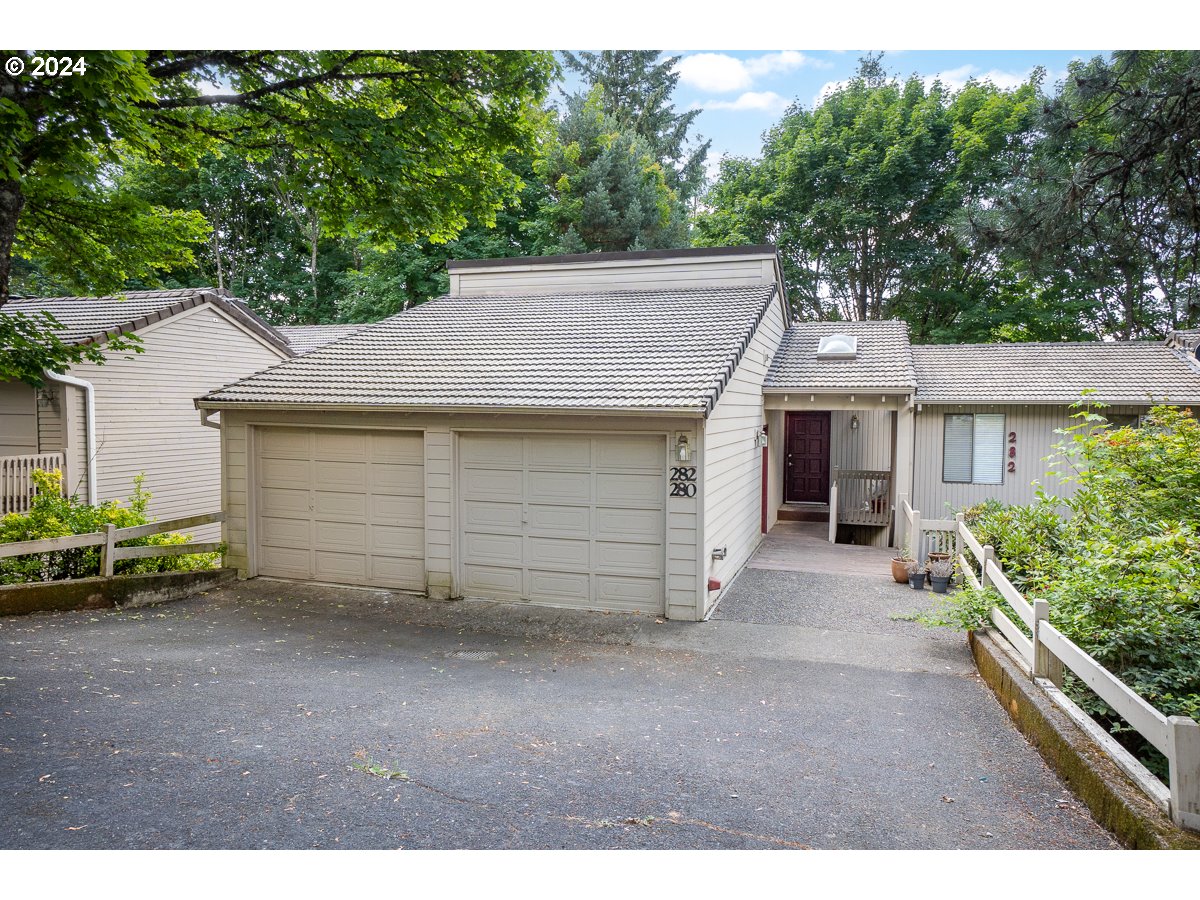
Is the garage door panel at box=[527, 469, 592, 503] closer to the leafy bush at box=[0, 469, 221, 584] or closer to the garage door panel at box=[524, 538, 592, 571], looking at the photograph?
the garage door panel at box=[524, 538, 592, 571]

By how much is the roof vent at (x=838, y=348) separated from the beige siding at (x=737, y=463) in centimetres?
88

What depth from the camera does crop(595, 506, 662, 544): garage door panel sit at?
809 cm

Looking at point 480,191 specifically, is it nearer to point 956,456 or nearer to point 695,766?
point 695,766

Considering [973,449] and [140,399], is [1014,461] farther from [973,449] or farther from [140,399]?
[140,399]

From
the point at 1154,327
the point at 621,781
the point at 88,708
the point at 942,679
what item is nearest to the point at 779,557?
the point at 942,679

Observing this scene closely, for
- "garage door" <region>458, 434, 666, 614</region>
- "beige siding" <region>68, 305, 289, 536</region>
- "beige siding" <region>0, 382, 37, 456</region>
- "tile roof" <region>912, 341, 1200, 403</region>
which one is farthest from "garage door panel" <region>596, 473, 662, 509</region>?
"beige siding" <region>0, 382, 37, 456</region>

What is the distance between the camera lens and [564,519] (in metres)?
8.41

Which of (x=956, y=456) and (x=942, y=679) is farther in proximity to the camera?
(x=956, y=456)

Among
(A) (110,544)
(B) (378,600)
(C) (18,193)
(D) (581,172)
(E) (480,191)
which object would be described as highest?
(D) (581,172)

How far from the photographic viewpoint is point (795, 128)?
24891 mm

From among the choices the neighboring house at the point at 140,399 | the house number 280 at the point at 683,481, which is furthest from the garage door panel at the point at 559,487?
the neighboring house at the point at 140,399

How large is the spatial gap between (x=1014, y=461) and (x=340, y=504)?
11.3 meters

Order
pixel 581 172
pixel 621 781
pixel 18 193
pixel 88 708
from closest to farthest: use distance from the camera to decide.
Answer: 1. pixel 621 781
2. pixel 88 708
3. pixel 18 193
4. pixel 581 172

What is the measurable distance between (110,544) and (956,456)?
13.1 m
